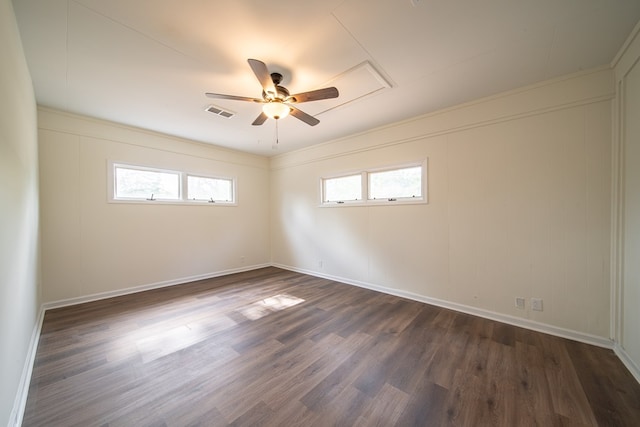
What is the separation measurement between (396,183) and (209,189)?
12.4 feet

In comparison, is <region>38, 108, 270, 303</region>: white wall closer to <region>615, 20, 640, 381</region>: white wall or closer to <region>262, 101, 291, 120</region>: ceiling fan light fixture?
<region>262, 101, 291, 120</region>: ceiling fan light fixture

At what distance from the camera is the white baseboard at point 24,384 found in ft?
4.56

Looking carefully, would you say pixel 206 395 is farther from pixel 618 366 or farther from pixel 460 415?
pixel 618 366

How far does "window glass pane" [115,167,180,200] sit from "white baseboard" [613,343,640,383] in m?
6.03

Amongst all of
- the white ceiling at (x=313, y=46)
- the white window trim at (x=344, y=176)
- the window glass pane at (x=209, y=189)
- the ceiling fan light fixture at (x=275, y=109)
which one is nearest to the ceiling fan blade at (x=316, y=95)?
the ceiling fan light fixture at (x=275, y=109)

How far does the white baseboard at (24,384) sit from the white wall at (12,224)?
0.03 feet

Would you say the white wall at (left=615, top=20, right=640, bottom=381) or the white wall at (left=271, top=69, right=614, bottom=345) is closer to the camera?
the white wall at (left=615, top=20, right=640, bottom=381)

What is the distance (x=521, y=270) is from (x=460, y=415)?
1.95 meters

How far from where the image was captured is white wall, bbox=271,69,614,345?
90.0 inches

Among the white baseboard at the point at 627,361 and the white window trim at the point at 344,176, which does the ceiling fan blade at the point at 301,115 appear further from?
the white baseboard at the point at 627,361

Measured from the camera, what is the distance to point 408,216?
3521 mm

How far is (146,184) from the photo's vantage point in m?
4.00

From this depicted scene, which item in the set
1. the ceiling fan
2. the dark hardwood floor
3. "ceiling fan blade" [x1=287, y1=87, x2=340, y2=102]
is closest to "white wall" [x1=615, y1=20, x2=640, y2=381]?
the dark hardwood floor

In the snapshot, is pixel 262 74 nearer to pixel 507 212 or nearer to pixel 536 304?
pixel 507 212
